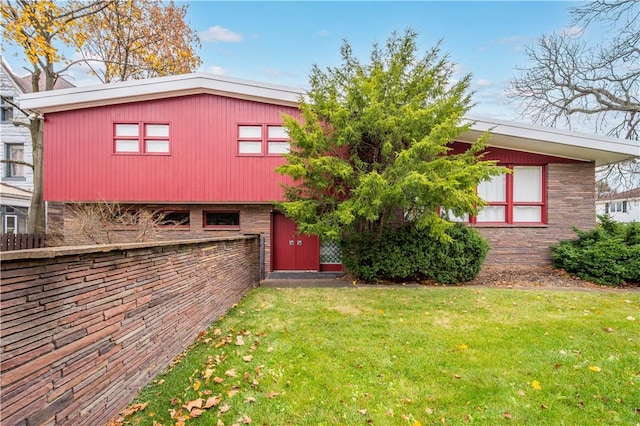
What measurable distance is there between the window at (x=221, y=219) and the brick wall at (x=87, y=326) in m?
6.17

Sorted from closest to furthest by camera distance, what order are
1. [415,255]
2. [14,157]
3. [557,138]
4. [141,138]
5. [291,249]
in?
[415,255], [557,138], [141,138], [291,249], [14,157]

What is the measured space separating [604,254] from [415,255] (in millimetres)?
5162

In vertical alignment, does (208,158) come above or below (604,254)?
above

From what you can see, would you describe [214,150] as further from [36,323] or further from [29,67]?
[29,67]

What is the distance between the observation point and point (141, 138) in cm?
961

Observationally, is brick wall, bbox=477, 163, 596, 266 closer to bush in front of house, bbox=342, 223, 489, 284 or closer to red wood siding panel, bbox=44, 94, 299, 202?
bush in front of house, bbox=342, 223, 489, 284

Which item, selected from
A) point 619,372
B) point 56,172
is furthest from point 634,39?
point 56,172

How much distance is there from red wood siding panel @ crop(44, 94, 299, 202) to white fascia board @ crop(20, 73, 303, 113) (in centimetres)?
25

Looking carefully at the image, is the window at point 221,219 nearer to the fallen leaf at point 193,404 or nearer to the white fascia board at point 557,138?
the fallen leaf at point 193,404

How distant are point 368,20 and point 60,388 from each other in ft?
36.9

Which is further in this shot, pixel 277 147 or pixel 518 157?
pixel 518 157

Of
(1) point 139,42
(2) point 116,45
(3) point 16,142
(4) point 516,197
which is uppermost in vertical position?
(1) point 139,42

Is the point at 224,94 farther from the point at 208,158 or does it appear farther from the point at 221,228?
the point at 221,228

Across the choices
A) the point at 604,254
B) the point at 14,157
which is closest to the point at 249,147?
the point at 604,254
